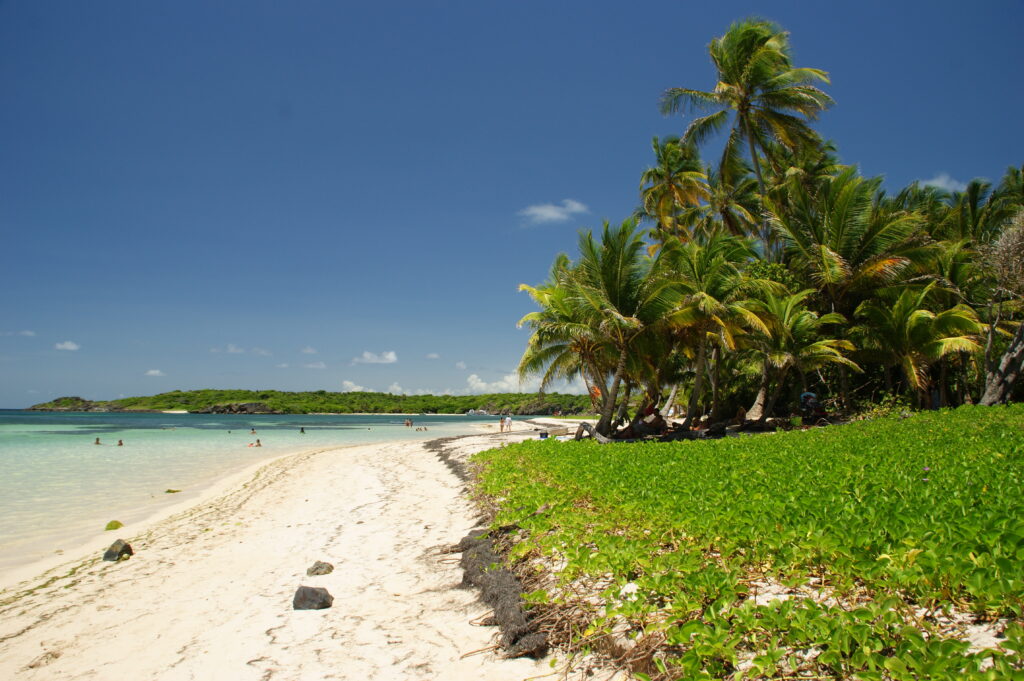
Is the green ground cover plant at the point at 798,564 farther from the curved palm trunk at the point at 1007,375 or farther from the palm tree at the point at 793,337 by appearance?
the palm tree at the point at 793,337

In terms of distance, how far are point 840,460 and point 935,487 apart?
2422 millimetres

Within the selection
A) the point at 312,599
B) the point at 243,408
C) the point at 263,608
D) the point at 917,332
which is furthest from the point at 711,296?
the point at 243,408

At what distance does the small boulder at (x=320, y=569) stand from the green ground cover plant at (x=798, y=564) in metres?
1.91

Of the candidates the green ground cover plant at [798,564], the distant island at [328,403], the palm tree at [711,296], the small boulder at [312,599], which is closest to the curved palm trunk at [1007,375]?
the palm tree at [711,296]

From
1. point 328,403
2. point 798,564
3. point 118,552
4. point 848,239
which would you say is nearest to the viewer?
point 798,564

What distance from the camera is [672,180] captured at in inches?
1008

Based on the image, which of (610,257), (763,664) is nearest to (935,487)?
(763,664)

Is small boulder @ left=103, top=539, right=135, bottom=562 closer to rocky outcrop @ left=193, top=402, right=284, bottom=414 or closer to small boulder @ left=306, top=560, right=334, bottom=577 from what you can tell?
small boulder @ left=306, top=560, right=334, bottom=577

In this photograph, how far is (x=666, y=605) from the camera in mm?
3219

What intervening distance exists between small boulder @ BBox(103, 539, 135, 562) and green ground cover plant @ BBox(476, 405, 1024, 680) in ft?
16.1

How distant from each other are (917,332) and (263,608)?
17418mm

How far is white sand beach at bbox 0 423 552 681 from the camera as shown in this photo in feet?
12.1

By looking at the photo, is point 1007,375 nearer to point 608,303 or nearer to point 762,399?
point 762,399

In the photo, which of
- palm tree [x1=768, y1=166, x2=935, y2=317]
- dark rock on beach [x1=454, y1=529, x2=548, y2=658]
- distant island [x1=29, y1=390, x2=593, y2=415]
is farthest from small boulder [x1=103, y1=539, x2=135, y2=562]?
distant island [x1=29, y1=390, x2=593, y2=415]
